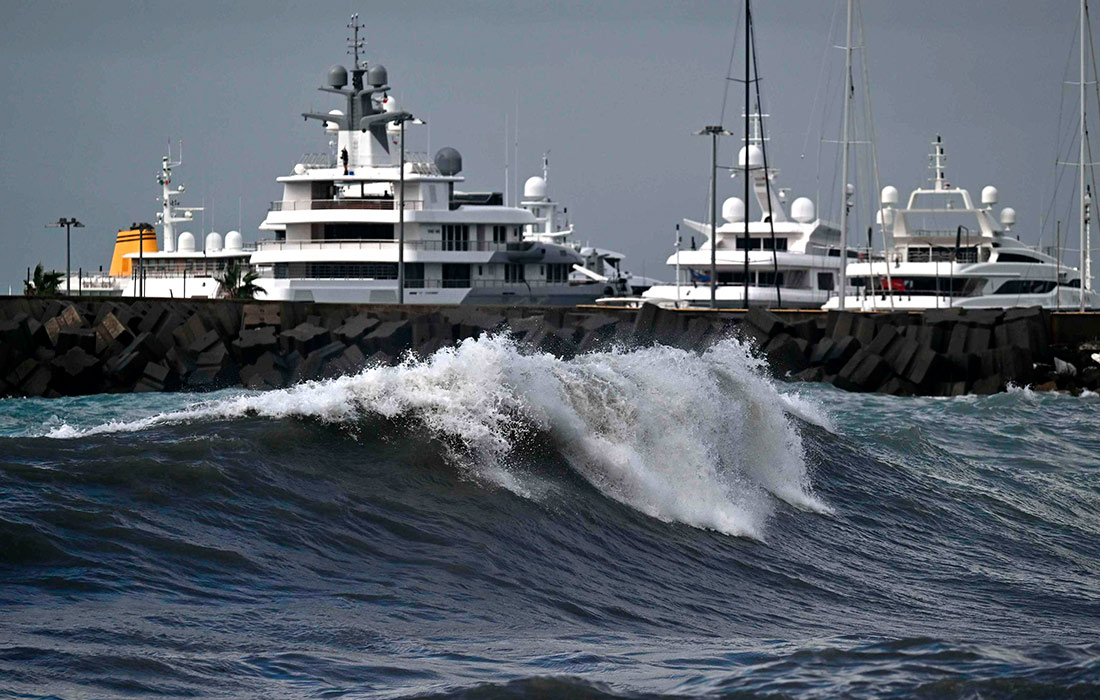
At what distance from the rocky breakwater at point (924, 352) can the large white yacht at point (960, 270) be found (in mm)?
21334

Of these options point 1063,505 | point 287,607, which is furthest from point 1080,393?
point 287,607

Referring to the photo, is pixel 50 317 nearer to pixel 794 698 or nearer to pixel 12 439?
pixel 12 439

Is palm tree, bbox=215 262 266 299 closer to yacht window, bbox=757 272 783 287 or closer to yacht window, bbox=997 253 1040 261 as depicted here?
yacht window, bbox=757 272 783 287

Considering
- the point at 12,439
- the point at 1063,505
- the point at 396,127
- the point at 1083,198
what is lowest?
the point at 1063,505

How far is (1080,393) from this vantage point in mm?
32844

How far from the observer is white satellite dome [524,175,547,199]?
8600 centimetres

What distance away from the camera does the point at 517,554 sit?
9.98m

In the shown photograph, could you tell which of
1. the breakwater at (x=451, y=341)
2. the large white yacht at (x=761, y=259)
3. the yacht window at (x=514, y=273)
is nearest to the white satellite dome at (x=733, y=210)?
the large white yacht at (x=761, y=259)

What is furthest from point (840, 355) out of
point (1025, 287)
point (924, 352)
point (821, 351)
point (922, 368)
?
point (1025, 287)

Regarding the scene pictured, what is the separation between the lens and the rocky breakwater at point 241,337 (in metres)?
31.7

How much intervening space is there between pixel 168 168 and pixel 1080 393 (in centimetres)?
6297

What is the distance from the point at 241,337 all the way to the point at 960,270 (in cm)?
3706

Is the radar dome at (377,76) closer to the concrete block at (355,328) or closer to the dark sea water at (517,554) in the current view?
the concrete block at (355,328)

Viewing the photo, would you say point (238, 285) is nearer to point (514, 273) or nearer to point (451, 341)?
point (514, 273)
